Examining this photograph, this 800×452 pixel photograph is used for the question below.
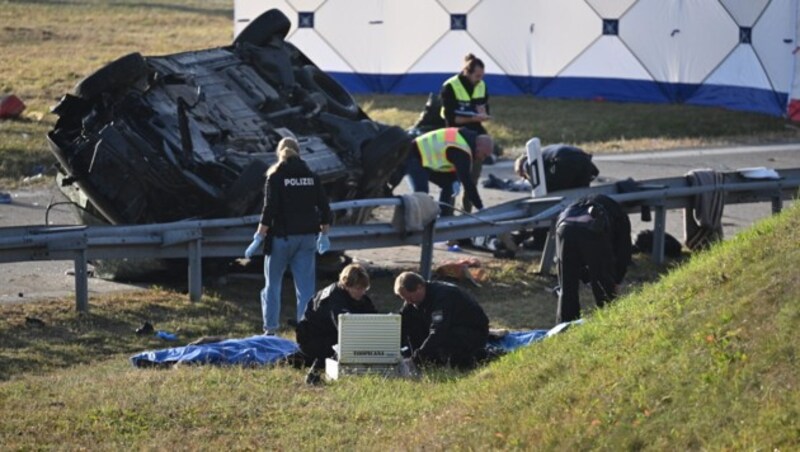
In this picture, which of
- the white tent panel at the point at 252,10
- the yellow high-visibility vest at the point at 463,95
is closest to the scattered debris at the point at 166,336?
the yellow high-visibility vest at the point at 463,95

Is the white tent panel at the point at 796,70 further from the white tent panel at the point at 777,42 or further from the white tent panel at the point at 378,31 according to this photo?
→ the white tent panel at the point at 378,31

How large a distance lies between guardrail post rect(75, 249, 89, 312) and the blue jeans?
160 cm

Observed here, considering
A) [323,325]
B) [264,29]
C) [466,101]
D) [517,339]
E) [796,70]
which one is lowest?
[517,339]

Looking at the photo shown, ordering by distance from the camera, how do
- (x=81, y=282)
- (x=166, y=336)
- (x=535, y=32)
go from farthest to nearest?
(x=535, y=32)
(x=81, y=282)
(x=166, y=336)

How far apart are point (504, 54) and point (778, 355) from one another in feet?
78.9

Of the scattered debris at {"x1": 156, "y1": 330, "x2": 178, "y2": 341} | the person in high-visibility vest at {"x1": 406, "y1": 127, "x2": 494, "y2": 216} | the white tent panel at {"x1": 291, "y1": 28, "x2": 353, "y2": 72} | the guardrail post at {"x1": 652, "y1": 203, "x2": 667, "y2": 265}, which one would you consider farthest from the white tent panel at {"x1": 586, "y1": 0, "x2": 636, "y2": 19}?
the scattered debris at {"x1": 156, "y1": 330, "x2": 178, "y2": 341}

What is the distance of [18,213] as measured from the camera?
760 inches

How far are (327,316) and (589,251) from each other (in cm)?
246

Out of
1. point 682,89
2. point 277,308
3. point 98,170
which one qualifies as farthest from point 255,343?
point 682,89

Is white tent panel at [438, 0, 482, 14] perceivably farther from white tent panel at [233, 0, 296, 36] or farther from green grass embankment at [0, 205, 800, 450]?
green grass embankment at [0, 205, 800, 450]

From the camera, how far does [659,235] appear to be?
670 inches

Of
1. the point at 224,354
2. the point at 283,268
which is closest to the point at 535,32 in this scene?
the point at 283,268

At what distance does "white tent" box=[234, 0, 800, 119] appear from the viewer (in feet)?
96.4

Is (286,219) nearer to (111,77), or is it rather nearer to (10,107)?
(111,77)
